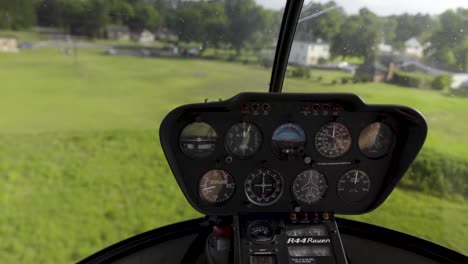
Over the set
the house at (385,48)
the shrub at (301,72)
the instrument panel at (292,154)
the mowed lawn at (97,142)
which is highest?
the house at (385,48)

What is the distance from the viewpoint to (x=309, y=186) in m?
1.83

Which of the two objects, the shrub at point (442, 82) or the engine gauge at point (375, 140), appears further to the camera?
the shrub at point (442, 82)

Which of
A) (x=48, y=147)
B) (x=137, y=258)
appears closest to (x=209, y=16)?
(x=137, y=258)

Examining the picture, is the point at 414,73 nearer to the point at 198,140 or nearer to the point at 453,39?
the point at 453,39

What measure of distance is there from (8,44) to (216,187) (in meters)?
2.82

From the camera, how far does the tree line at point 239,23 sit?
2.94 m

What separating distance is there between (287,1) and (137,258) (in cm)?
182

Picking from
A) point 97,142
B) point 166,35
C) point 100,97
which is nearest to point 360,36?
point 166,35

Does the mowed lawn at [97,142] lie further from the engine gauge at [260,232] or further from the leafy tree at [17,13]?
the engine gauge at [260,232]

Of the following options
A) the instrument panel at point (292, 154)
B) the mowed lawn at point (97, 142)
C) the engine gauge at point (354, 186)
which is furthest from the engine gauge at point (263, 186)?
the mowed lawn at point (97, 142)

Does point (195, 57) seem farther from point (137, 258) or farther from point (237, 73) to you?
point (137, 258)

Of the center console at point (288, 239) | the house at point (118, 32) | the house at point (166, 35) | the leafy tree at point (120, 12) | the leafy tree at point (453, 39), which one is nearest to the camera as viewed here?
the center console at point (288, 239)

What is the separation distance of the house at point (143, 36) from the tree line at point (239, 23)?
0.22ft

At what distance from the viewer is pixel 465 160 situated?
3.06 m
